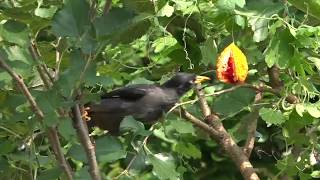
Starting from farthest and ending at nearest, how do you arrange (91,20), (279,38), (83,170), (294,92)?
(294,92) → (279,38) → (83,170) → (91,20)

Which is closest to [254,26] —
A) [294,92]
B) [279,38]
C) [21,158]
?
[279,38]

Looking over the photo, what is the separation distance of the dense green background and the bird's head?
31 millimetres

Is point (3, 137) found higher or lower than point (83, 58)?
lower

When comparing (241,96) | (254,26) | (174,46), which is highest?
(254,26)

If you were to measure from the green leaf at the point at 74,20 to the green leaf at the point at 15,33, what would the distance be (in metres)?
0.06

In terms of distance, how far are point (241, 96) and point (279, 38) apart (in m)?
0.40

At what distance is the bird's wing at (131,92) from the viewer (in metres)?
2.50

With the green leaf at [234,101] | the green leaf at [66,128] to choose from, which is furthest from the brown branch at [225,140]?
the green leaf at [66,128]

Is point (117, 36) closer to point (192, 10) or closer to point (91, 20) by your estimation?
point (91, 20)

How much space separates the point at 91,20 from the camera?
56.1 inches

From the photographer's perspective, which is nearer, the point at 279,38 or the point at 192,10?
the point at 279,38

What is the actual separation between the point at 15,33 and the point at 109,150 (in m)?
0.36

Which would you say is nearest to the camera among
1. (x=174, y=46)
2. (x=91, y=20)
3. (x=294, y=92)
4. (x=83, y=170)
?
(x=91, y=20)

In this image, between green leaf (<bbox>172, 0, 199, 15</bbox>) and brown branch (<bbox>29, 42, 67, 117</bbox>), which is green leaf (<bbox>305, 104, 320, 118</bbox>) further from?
brown branch (<bbox>29, 42, 67, 117</bbox>)
